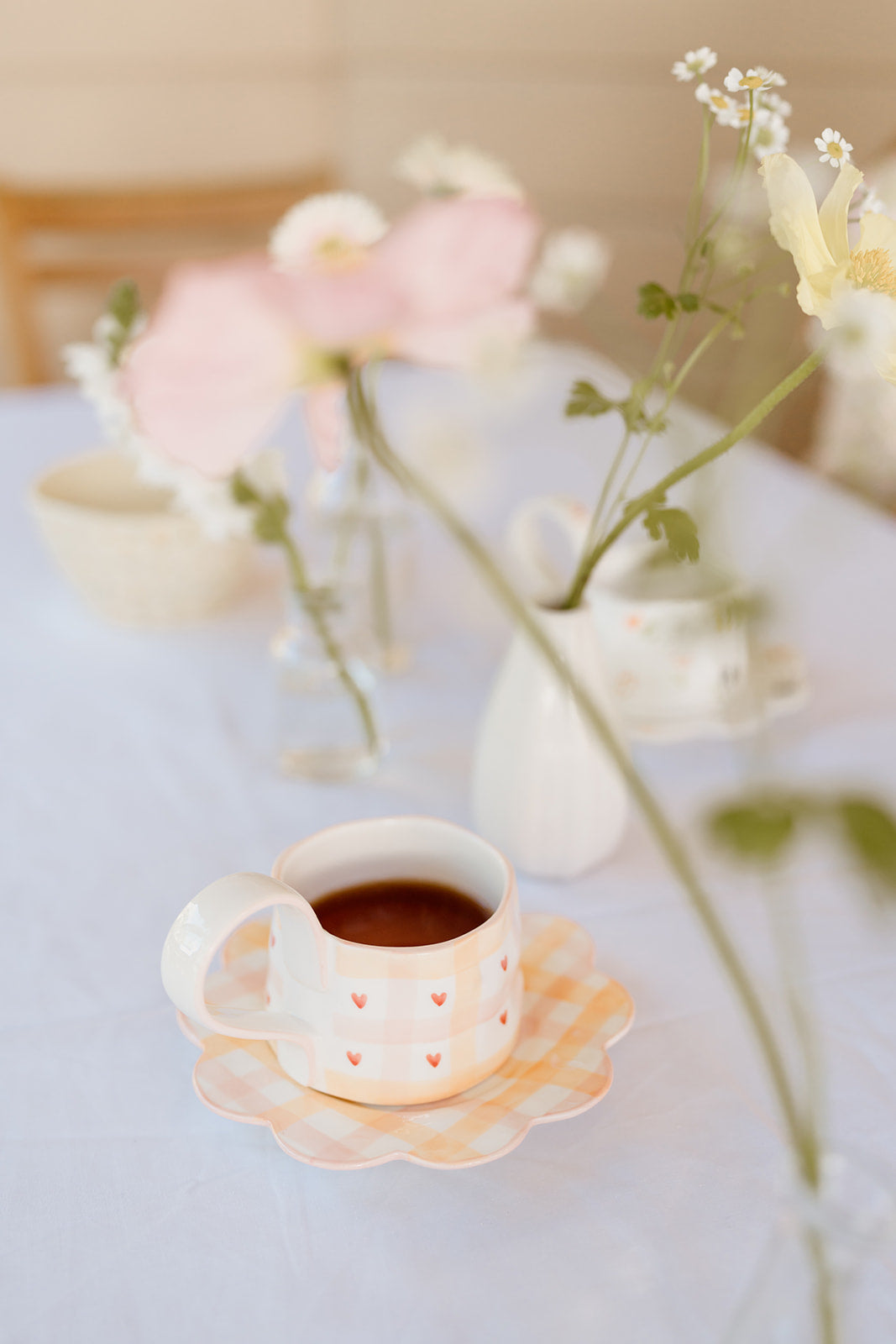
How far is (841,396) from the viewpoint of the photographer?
1.55m

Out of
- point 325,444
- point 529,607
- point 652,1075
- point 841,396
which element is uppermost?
point 325,444

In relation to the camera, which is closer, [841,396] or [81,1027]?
[81,1027]

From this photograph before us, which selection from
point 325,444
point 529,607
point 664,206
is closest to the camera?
point 325,444

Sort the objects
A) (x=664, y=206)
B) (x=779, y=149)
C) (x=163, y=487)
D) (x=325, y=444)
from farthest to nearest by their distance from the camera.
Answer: (x=664, y=206) → (x=163, y=487) → (x=779, y=149) → (x=325, y=444)

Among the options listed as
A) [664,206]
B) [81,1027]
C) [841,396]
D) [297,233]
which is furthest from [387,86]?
[81,1027]

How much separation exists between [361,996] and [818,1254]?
17 centimetres

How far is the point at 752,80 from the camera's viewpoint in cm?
36

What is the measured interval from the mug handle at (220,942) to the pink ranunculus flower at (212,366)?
0.59ft

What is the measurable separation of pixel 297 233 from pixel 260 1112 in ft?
1.20

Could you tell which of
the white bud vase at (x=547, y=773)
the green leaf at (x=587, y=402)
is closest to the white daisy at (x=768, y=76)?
the green leaf at (x=587, y=402)

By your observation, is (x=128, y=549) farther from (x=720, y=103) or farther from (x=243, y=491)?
(x=720, y=103)

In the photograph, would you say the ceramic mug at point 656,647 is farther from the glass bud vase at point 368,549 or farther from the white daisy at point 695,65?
the white daisy at point 695,65

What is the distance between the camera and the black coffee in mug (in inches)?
17.7

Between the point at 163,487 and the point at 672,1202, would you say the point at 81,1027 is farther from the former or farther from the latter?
the point at 163,487
